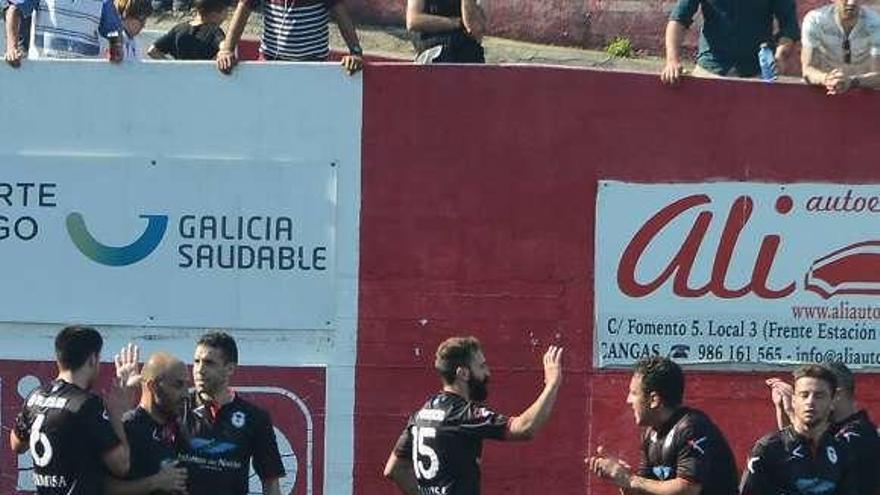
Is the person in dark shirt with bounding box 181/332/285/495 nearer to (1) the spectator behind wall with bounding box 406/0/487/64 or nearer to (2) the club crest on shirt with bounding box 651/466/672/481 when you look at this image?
(2) the club crest on shirt with bounding box 651/466/672/481

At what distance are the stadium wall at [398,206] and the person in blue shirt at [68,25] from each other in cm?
59

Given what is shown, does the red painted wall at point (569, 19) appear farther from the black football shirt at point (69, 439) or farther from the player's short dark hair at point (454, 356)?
the black football shirt at point (69, 439)

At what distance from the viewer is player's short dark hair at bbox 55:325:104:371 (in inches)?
396

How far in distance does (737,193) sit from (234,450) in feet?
12.0

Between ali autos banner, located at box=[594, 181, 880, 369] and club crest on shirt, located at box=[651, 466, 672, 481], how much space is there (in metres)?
2.13

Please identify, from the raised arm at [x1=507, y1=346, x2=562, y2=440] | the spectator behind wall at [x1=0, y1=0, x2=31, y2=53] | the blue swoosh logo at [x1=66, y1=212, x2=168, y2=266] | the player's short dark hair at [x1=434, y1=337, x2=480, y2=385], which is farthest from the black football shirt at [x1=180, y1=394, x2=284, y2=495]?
the spectator behind wall at [x1=0, y1=0, x2=31, y2=53]

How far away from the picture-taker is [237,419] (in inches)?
410

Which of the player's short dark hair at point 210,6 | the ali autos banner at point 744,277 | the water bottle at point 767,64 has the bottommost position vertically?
the ali autos banner at point 744,277

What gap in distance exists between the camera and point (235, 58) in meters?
12.5

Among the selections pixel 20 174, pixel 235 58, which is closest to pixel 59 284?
pixel 20 174

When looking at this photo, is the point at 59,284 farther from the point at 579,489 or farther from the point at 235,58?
the point at 579,489

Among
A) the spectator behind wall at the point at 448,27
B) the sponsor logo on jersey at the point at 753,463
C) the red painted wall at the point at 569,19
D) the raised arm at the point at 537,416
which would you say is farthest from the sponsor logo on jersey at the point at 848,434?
the red painted wall at the point at 569,19

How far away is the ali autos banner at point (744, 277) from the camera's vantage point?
40.4ft

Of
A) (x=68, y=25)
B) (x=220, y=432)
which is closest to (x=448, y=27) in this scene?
(x=68, y=25)
